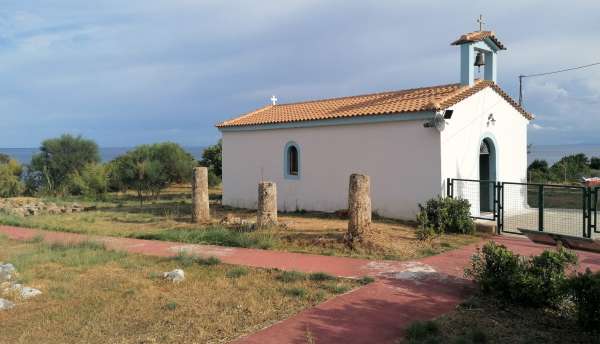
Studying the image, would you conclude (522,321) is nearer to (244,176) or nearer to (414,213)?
(414,213)

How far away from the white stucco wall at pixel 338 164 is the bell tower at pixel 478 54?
106 inches

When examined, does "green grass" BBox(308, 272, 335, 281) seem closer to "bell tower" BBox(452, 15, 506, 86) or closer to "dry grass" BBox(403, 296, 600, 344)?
"dry grass" BBox(403, 296, 600, 344)

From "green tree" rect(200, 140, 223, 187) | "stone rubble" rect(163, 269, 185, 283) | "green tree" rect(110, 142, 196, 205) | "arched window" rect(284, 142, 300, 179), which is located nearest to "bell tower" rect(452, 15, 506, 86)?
"arched window" rect(284, 142, 300, 179)

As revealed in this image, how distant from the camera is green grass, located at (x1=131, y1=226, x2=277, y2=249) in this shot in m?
11.3

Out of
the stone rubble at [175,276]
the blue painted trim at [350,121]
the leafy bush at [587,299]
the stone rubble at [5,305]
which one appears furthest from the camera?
the blue painted trim at [350,121]

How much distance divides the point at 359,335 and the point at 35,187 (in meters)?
32.2

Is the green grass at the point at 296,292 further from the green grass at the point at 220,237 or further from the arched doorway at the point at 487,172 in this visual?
the arched doorway at the point at 487,172

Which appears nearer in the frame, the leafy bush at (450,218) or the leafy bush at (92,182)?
the leafy bush at (450,218)

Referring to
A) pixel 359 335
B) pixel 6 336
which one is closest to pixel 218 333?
pixel 359 335

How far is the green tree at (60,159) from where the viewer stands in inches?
1324

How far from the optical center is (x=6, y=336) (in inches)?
233

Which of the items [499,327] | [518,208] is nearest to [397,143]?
[518,208]

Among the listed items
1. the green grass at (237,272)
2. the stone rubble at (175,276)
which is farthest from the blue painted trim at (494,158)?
the stone rubble at (175,276)

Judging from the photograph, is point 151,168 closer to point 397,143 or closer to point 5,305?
point 397,143
